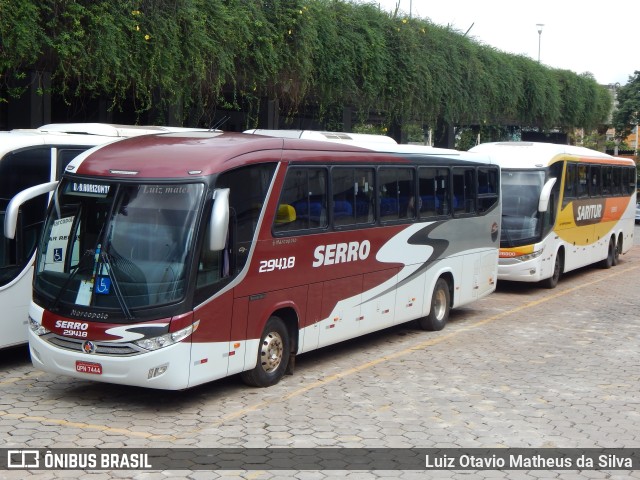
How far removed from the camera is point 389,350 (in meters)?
13.1

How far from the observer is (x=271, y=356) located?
34.6 ft

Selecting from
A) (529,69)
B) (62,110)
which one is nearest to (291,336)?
(62,110)

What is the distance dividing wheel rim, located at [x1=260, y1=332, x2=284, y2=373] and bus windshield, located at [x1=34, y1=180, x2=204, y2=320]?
1.71 m

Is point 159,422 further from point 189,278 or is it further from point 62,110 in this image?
point 62,110

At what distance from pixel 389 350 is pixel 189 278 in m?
4.82

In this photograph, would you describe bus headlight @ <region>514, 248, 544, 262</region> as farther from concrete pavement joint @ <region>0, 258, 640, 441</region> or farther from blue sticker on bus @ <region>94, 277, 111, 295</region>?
blue sticker on bus @ <region>94, 277, 111, 295</region>

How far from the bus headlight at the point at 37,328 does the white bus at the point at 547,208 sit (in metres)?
10.7

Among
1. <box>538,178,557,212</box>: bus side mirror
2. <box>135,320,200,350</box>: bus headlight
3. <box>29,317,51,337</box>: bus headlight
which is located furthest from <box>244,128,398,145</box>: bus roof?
<box>538,178,557,212</box>: bus side mirror

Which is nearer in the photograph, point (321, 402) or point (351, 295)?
point (321, 402)

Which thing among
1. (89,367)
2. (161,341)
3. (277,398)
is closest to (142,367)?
(161,341)

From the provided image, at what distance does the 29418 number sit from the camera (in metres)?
10.2

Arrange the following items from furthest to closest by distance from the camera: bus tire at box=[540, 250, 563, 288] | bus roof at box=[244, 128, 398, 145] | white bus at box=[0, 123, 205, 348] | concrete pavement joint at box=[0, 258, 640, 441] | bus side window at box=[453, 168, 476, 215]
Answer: bus tire at box=[540, 250, 563, 288], bus side window at box=[453, 168, 476, 215], bus roof at box=[244, 128, 398, 145], white bus at box=[0, 123, 205, 348], concrete pavement joint at box=[0, 258, 640, 441]

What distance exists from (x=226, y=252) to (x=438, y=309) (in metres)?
6.24

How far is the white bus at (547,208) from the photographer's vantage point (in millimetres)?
19641
